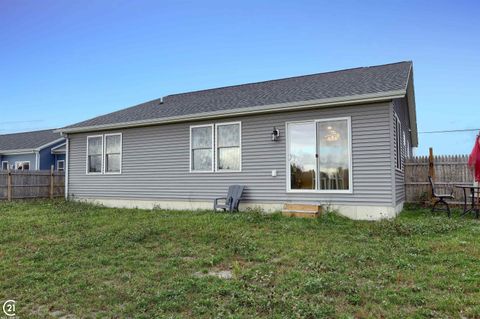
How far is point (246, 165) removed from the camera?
9422mm

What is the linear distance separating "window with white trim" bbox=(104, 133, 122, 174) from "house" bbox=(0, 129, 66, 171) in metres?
10.9

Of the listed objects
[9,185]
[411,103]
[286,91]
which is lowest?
[9,185]

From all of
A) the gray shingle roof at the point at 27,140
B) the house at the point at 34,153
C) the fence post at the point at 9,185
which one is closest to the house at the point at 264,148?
the fence post at the point at 9,185

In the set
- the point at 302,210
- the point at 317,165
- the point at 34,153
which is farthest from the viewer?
the point at 34,153

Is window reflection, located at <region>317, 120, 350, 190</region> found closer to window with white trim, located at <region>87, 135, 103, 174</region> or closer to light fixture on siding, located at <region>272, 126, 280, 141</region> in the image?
light fixture on siding, located at <region>272, 126, 280, 141</region>

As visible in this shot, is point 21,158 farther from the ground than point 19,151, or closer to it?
closer to it

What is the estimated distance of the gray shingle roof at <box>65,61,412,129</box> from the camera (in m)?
8.48

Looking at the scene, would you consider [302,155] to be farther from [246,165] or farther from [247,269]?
[247,269]

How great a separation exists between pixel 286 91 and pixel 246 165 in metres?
2.71

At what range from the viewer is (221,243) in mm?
5859

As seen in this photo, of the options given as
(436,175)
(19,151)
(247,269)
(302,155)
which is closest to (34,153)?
(19,151)

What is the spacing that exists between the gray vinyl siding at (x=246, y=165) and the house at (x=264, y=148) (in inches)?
1.0

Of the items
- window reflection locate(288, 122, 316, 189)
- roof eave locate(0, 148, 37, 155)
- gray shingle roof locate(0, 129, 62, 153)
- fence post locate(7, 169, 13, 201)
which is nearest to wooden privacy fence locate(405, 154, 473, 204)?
window reflection locate(288, 122, 316, 189)

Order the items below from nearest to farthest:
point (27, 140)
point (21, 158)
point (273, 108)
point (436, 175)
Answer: point (273, 108) → point (436, 175) → point (21, 158) → point (27, 140)
